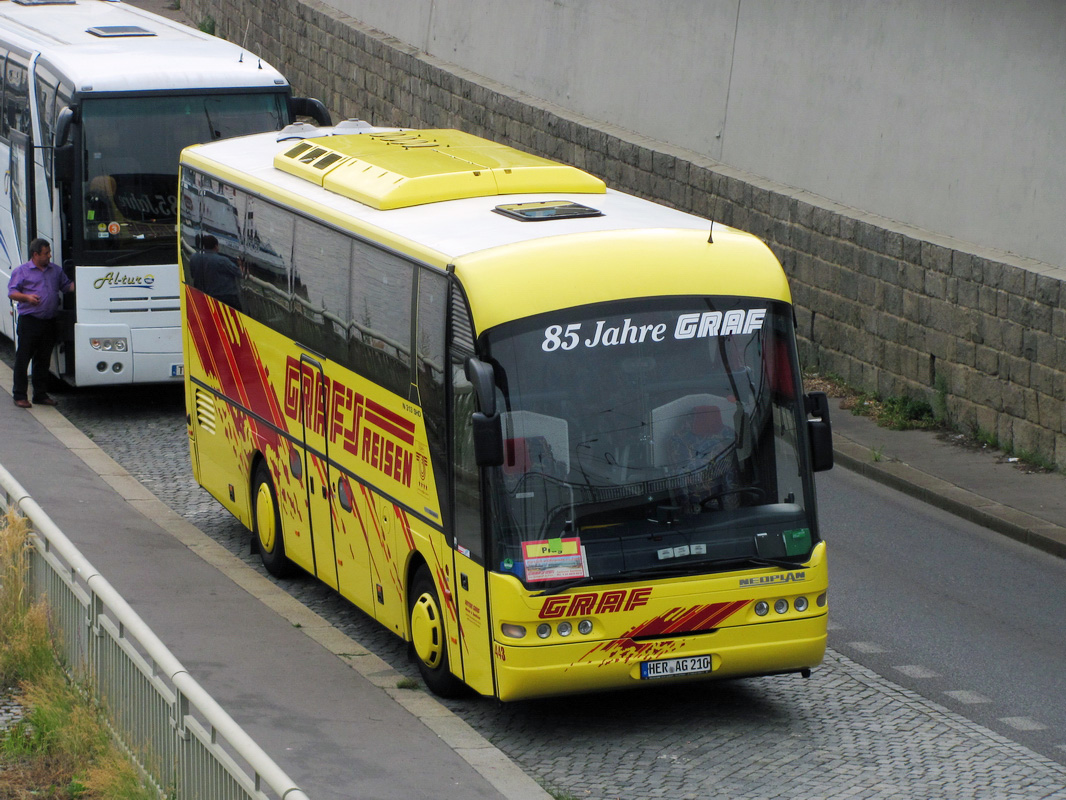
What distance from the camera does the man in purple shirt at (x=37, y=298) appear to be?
16656mm

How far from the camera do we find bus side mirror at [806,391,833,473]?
30.3 ft

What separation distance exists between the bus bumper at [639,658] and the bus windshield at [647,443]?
1.20 feet

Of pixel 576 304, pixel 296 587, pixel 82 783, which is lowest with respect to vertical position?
pixel 296 587

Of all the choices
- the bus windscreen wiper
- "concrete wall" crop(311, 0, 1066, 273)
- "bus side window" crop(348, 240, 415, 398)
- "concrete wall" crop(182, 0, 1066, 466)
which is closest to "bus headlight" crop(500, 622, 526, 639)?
the bus windscreen wiper

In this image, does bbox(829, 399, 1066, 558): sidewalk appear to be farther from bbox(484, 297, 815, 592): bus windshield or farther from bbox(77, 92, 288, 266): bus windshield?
bbox(77, 92, 288, 266): bus windshield

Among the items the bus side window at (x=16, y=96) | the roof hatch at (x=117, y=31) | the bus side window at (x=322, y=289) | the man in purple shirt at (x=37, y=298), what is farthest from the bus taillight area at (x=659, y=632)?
the roof hatch at (x=117, y=31)

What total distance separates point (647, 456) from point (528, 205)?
6.90 feet

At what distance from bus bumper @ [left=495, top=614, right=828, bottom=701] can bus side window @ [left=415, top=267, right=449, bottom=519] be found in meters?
1.01

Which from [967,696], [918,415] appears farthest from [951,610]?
[918,415]

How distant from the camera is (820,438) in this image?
30.5 ft

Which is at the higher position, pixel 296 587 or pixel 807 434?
pixel 807 434

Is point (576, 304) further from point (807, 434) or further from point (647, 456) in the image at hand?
point (807, 434)

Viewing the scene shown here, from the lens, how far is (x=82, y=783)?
782 cm

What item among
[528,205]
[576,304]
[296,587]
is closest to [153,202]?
[296,587]
